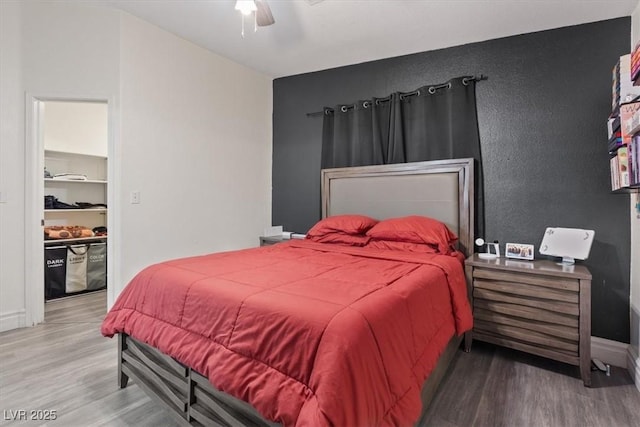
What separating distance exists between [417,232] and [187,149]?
234cm

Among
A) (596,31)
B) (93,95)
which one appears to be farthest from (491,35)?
→ (93,95)

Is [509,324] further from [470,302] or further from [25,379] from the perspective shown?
[25,379]

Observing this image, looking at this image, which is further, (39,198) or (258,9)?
(39,198)

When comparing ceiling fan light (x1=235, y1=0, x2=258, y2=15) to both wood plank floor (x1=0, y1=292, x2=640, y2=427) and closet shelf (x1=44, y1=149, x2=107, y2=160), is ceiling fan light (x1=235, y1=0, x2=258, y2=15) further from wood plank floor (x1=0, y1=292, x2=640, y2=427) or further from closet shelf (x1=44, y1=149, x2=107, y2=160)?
closet shelf (x1=44, y1=149, x2=107, y2=160)

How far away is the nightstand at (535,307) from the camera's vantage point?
2045 mm

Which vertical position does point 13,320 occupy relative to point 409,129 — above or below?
below

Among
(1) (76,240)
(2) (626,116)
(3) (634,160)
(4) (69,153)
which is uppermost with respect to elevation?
(4) (69,153)

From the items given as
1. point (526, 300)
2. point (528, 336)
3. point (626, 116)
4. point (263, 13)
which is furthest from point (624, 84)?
point (263, 13)

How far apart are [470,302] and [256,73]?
11.0ft

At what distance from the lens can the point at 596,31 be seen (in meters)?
2.46

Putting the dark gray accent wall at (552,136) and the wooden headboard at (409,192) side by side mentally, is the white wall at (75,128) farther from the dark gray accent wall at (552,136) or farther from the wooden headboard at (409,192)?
the dark gray accent wall at (552,136)

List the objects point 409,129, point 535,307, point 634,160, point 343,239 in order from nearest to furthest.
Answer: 1. point 634,160
2. point 535,307
3. point 343,239
4. point 409,129

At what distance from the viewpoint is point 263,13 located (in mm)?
2051

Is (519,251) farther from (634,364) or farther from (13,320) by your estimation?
(13,320)
